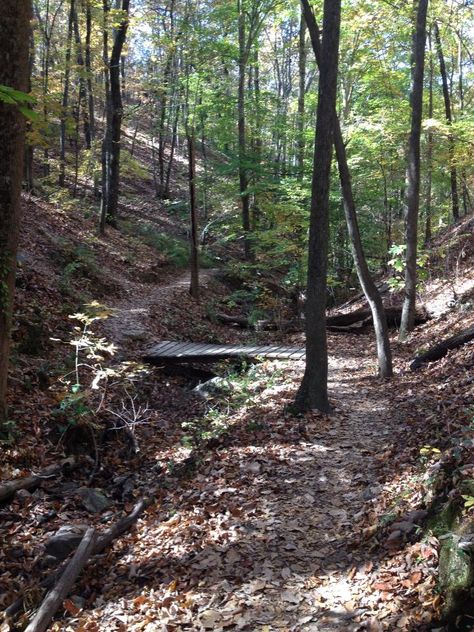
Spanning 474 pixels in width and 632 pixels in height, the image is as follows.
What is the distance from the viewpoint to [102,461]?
24.0ft

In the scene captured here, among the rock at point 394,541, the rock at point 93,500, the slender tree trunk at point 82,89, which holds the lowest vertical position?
the rock at point 93,500

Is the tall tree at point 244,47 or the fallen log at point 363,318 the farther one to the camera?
the tall tree at point 244,47

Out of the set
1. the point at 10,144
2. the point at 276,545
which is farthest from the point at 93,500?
the point at 10,144

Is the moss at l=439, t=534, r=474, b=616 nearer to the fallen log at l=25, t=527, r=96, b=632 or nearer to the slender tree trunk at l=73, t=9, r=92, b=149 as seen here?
the fallen log at l=25, t=527, r=96, b=632

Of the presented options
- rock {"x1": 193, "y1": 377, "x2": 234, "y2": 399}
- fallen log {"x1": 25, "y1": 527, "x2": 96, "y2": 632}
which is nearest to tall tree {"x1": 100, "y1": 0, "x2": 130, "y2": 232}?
rock {"x1": 193, "y1": 377, "x2": 234, "y2": 399}

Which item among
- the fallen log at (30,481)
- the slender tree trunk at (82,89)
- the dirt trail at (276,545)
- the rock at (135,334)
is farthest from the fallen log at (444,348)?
the slender tree trunk at (82,89)

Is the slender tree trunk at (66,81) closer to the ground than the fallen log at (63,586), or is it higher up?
higher up

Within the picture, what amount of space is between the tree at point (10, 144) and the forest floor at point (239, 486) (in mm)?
1804

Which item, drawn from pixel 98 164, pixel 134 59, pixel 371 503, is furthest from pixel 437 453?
pixel 134 59

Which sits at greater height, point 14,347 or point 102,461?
point 14,347

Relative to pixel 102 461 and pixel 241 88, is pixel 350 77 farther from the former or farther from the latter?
pixel 102 461

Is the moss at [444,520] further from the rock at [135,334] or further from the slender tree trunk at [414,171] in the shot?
the rock at [135,334]

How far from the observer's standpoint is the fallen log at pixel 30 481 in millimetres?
5805

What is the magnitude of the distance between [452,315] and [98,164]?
18.5 meters
